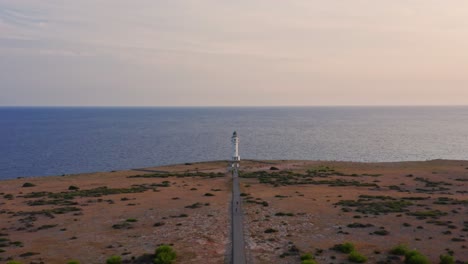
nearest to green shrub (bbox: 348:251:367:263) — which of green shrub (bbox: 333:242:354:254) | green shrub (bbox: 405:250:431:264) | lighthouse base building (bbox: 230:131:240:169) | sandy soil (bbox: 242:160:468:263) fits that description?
sandy soil (bbox: 242:160:468:263)

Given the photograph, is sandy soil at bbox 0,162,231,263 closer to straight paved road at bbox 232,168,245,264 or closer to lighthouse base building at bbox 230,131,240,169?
straight paved road at bbox 232,168,245,264

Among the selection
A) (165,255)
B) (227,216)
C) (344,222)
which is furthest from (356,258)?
(227,216)

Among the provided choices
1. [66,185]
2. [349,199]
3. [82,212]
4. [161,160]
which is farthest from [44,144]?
[349,199]

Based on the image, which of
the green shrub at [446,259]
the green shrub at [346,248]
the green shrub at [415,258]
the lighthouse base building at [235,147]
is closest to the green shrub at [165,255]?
the green shrub at [346,248]

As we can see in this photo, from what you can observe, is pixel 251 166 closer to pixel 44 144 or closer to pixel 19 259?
pixel 19 259

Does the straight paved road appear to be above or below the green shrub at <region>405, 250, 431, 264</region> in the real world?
below

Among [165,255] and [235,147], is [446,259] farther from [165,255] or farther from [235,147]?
[235,147]

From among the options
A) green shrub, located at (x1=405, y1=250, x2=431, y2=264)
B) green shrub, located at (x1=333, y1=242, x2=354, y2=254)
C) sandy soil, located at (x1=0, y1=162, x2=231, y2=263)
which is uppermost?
green shrub, located at (x1=405, y1=250, x2=431, y2=264)
